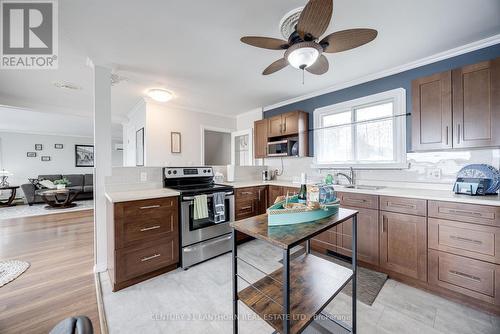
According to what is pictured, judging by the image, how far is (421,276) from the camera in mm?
1937

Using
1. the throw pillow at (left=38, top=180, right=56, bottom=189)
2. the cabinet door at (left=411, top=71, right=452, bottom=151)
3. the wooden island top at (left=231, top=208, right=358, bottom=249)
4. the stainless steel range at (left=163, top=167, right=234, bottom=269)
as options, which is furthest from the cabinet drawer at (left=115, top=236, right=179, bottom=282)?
the throw pillow at (left=38, top=180, right=56, bottom=189)

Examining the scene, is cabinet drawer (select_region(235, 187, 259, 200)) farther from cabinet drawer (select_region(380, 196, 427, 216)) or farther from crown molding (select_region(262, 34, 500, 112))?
crown molding (select_region(262, 34, 500, 112))

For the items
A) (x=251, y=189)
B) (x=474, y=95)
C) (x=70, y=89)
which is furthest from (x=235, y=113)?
(x=474, y=95)

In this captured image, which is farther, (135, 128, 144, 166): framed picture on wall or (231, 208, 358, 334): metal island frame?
(135, 128, 144, 166): framed picture on wall

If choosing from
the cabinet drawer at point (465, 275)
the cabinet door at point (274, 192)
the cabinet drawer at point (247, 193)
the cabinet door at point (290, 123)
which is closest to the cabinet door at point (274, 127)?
the cabinet door at point (290, 123)

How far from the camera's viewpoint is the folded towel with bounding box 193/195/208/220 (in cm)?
243

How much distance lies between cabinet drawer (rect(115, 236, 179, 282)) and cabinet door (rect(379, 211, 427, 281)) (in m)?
2.36

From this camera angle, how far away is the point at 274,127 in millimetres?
3725

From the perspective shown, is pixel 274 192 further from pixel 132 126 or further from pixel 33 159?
pixel 33 159

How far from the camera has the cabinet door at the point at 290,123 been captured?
343 cm

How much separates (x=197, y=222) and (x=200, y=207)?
9.0 inches

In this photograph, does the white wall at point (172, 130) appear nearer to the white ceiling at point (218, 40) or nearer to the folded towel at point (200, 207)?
the white ceiling at point (218, 40)

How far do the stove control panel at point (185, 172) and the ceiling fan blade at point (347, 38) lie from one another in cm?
236

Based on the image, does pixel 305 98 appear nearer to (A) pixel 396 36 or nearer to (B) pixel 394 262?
(A) pixel 396 36
